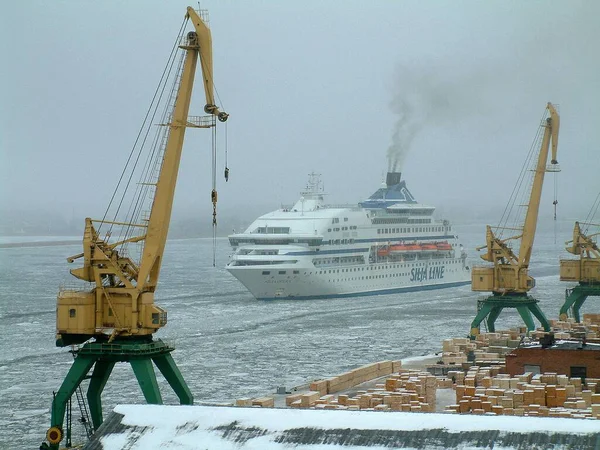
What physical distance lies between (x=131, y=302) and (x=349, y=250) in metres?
56.9

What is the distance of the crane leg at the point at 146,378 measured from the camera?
25.9 m

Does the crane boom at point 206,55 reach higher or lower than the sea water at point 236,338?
higher

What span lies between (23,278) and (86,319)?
232ft

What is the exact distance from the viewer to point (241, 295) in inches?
3007

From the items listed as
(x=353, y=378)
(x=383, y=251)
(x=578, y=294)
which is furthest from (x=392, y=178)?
(x=353, y=378)

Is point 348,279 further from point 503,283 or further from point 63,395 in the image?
point 63,395

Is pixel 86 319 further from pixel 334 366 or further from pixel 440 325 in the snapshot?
pixel 440 325

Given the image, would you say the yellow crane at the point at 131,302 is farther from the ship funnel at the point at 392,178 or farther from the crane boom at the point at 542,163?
the ship funnel at the point at 392,178

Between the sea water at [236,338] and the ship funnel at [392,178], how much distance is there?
10.8 metres

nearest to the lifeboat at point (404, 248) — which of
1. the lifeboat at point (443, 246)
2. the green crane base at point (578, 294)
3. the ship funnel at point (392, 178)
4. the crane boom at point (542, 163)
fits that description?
the lifeboat at point (443, 246)

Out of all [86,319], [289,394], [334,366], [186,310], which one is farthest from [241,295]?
[86,319]

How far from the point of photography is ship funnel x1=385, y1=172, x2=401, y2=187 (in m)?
94.6

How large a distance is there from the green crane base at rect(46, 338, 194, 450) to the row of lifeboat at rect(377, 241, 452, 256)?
60778mm

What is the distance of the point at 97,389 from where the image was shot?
26766 millimetres
